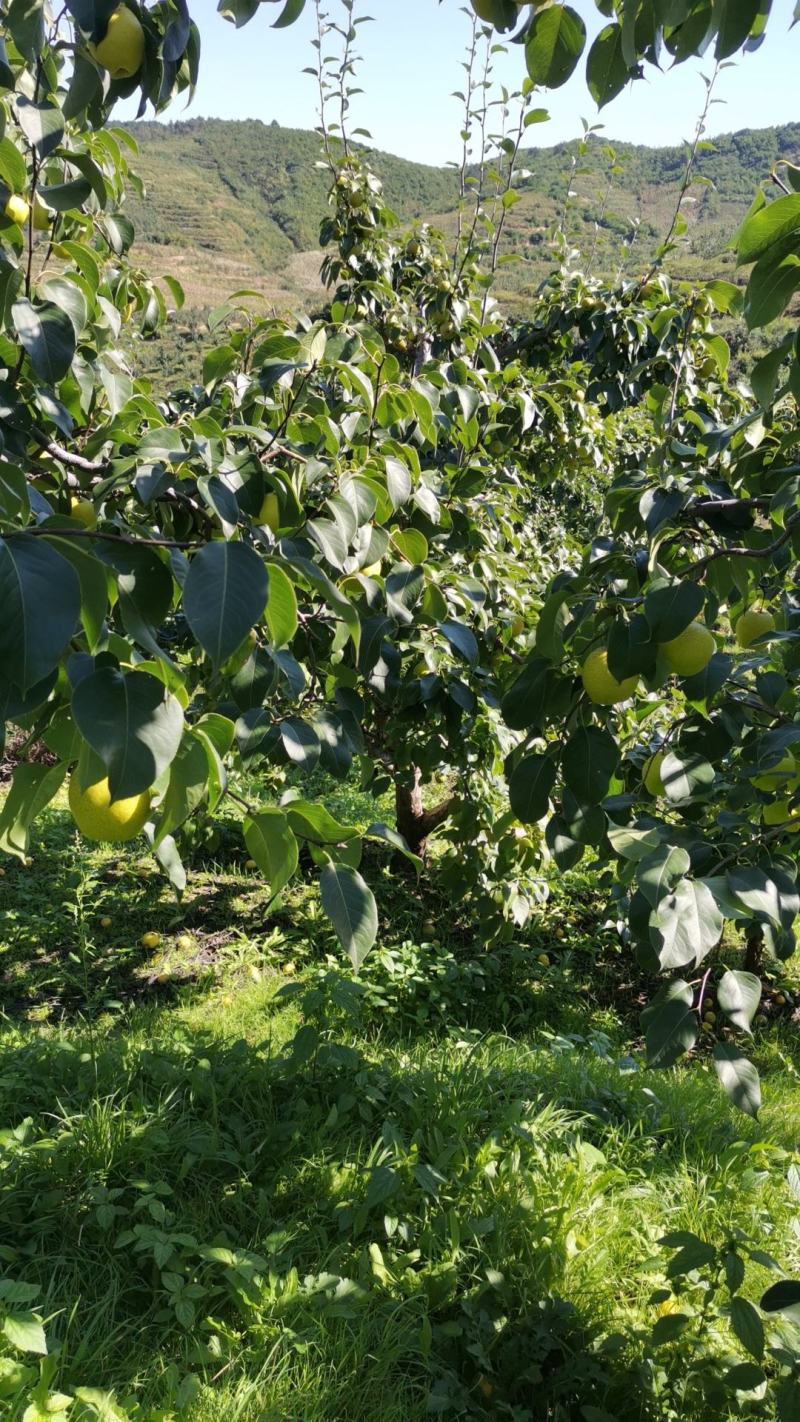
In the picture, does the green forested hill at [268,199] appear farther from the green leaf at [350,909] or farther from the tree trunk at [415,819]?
the green leaf at [350,909]

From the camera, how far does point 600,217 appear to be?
13.8 feet

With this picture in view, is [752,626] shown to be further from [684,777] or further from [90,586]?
[90,586]

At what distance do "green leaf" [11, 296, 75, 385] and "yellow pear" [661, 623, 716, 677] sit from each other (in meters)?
0.94

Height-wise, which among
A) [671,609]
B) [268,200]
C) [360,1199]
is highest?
[268,200]

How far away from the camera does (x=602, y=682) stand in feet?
4.32

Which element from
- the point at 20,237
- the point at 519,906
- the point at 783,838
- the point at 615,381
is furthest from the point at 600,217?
the point at 783,838

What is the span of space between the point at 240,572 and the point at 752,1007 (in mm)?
791

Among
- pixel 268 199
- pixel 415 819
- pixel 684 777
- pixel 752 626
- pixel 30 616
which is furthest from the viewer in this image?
pixel 268 199

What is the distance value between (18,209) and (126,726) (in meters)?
1.28

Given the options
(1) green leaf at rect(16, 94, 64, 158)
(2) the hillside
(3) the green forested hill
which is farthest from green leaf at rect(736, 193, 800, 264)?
(3) the green forested hill

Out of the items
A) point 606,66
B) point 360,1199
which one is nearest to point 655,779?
point 606,66

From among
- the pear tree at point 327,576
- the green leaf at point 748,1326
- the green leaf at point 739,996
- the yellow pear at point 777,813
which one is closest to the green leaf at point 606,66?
the pear tree at point 327,576

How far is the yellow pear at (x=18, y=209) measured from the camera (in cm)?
145

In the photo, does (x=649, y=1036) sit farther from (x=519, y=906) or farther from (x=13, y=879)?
(x=13, y=879)
